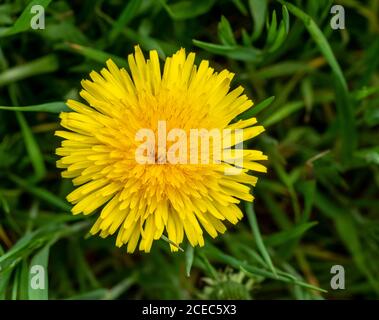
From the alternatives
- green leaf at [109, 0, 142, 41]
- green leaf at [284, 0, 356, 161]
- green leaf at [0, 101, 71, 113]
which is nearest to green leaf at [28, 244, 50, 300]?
green leaf at [0, 101, 71, 113]

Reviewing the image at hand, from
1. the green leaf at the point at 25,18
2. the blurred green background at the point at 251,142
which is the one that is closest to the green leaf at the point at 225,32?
the blurred green background at the point at 251,142

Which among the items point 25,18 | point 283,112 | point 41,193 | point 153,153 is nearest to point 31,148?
point 41,193

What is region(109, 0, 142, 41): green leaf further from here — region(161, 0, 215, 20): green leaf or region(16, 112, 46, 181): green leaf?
region(16, 112, 46, 181): green leaf

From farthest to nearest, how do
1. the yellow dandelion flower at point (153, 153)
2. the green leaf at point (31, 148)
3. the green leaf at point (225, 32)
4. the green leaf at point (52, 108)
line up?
the green leaf at point (31, 148), the green leaf at point (225, 32), the green leaf at point (52, 108), the yellow dandelion flower at point (153, 153)

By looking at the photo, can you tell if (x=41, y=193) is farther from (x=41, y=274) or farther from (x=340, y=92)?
(x=340, y=92)

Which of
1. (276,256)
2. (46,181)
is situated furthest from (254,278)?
(46,181)

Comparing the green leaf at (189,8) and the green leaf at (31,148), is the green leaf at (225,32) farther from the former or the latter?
the green leaf at (31,148)
